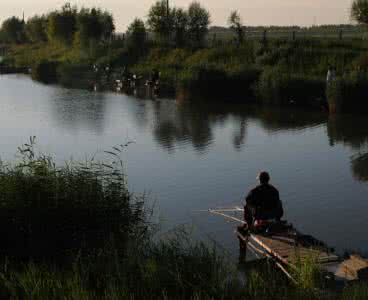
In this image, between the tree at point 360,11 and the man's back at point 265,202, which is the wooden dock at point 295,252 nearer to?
the man's back at point 265,202

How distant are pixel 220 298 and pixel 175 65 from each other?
151 feet

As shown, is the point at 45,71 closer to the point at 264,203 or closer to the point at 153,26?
the point at 153,26

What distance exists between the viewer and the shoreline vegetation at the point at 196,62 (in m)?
37.3

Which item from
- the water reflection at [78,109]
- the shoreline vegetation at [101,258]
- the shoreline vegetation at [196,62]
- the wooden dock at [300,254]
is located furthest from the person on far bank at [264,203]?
the shoreline vegetation at [196,62]

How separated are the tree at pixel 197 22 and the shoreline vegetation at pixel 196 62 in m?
0.09

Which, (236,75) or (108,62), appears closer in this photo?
(236,75)

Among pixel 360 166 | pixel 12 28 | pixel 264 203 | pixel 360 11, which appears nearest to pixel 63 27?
pixel 12 28

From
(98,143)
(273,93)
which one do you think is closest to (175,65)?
(273,93)

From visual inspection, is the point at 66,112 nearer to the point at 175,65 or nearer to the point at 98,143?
the point at 98,143

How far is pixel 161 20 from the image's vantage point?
66625 mm

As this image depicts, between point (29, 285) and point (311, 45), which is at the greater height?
point (311, 45)

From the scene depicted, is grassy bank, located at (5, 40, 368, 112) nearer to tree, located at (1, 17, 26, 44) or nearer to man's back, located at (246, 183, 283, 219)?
man's back, located at (246, 183, 283, 219)

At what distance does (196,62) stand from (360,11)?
13303 mm

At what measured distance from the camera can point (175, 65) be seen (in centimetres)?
5419
